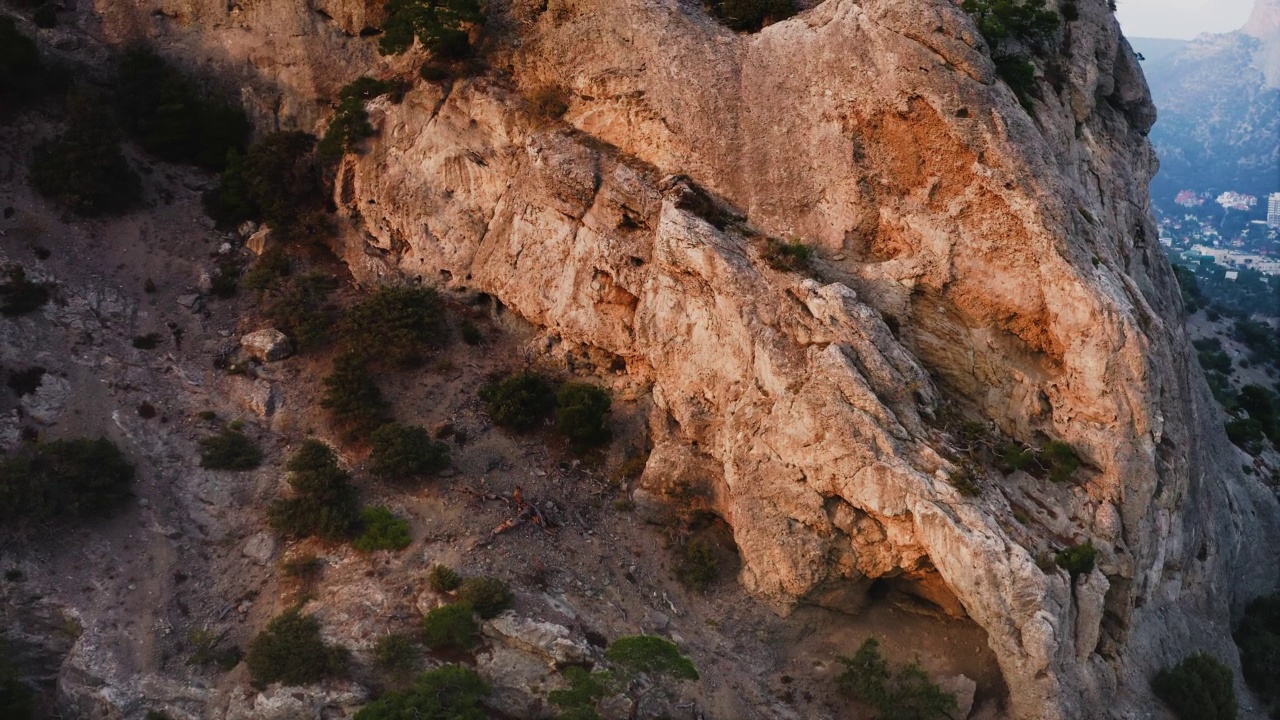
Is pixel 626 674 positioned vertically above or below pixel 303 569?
above

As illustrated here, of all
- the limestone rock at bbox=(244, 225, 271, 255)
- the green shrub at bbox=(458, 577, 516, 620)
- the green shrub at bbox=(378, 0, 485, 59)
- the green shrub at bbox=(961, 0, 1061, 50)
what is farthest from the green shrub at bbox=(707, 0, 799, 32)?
the green shrub at bbox=(458, 577, 516, 620)

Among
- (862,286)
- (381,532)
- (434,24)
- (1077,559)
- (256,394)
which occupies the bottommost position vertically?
(381,532)

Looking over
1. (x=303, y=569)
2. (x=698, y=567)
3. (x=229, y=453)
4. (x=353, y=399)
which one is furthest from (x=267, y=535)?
(x=698, y=567)

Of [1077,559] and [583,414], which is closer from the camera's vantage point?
[1077,559]

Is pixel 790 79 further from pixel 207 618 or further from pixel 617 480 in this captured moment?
pixel 207 618

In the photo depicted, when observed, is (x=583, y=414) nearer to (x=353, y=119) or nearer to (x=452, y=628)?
(x=452, y=628)

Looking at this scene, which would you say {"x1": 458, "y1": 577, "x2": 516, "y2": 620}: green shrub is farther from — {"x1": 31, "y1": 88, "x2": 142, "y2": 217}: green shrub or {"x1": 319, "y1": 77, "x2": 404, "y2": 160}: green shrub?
{"x1": 31, "y1": 88, "x2": 142, "y2": 217}: green shrub

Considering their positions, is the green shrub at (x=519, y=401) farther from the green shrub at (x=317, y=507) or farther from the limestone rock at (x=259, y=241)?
the limestone rock at (x=259, y=241)
